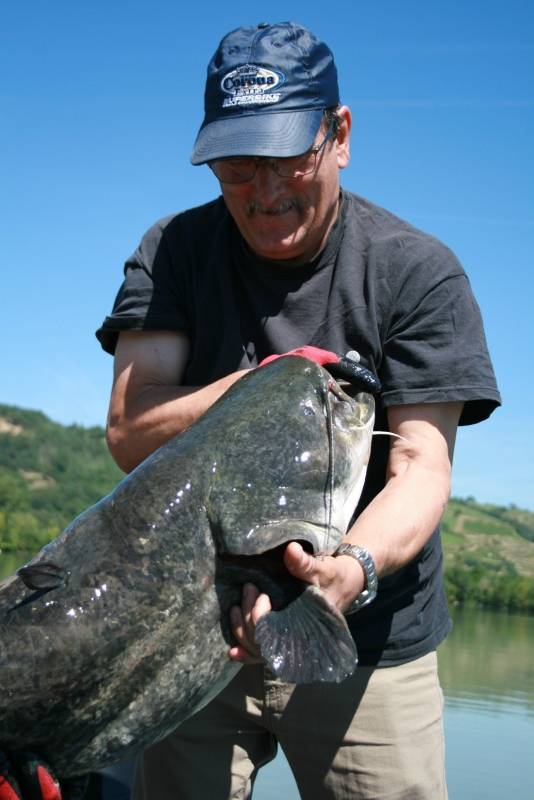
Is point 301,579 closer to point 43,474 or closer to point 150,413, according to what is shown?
point 150,413

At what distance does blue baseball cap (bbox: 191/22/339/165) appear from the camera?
Answer: 11.6 feet

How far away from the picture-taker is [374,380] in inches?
136

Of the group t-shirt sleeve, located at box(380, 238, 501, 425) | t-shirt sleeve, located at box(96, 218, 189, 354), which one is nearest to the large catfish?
t-shirt sleeve, located at box(380, 238, 501, 425)

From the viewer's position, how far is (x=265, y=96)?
3604 millimetres

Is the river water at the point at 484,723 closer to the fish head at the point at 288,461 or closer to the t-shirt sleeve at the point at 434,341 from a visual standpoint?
the t-shirt sleeve at the point at 434,341

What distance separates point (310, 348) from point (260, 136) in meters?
0.74

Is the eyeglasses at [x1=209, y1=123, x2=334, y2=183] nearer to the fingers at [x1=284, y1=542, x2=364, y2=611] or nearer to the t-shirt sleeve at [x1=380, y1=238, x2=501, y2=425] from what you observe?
the t-shirt sleeve at [x1=380, y1=238, x2=501, y2=425]

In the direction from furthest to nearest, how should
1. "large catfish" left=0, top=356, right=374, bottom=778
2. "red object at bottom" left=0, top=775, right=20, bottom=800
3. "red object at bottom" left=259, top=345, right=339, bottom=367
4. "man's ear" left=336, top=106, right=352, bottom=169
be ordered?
"man's ear" left=336, top=106, right=352, bottom=169 → "red object at bottom" left=259, top=345, right=339, bottom=367 → "large catfish" left=0, top=356, right=374, bottom=778 → "red object at bottom" left=0, top=775, right=20, bottom=800

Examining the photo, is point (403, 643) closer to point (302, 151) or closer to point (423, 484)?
point (423, 484)

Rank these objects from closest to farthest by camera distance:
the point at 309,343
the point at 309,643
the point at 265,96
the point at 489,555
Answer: the point at 309,643, the point at 265,96, the point at 309,343, the point at 489,555

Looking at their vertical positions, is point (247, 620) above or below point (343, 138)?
below

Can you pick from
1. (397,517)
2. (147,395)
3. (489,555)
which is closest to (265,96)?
(147,395)

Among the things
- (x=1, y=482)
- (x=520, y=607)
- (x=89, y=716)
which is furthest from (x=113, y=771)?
(x=1, y=482)

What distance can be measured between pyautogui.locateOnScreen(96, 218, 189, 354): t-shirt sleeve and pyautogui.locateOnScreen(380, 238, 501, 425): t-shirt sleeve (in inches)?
32.6
